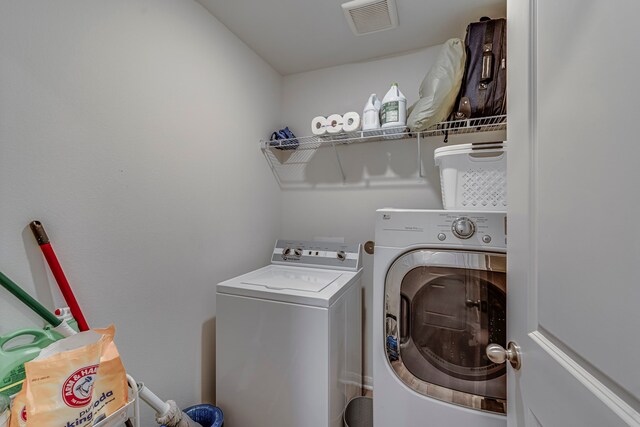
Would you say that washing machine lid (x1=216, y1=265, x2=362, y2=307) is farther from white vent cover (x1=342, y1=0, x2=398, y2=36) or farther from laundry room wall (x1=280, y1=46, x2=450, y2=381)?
white vent cover (x1=342, y1=0, x2=398, y2=36)

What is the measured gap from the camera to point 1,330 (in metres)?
0.85

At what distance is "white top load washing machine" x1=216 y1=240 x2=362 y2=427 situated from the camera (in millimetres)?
1341

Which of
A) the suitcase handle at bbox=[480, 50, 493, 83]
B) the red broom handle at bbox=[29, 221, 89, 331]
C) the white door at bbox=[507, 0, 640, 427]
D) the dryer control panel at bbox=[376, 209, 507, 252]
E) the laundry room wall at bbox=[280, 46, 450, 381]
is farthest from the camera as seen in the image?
the laundry room wall at bbox=[280, 46, 450, 381]

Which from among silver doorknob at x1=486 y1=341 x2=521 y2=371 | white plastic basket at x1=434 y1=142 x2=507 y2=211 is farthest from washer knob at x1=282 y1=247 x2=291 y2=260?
silver doorknob at x1=486 y1=341 x2=521 y2=371

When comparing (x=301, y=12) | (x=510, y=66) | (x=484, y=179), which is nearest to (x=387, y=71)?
(x=301, y=12)

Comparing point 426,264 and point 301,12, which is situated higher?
point 301,12

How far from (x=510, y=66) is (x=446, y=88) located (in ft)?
2.64

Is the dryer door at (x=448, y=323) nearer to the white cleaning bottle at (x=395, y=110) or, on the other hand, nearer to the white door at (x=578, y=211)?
the white door at (x=578, y=211)

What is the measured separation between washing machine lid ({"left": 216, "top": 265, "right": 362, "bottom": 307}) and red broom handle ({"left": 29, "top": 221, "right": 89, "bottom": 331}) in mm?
627

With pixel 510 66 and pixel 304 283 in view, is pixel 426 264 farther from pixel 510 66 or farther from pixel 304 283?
pixel 510 66

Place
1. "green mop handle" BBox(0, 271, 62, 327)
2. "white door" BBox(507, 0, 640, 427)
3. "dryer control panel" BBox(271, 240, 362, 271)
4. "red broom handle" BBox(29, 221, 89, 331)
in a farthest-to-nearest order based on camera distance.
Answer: "dryer control panel" BBox(271, 240, 362, 271) → "red broom handle" BBox(29, 221, 89, 331) → "green mop handle" BBox(0, 271, 62, 327) → "white door" BBox(507, 0, 640, 427)

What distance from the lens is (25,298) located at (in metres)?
0.84

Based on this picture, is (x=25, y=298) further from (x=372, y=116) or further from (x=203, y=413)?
(x=372, y=116)

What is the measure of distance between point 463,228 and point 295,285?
91cm
